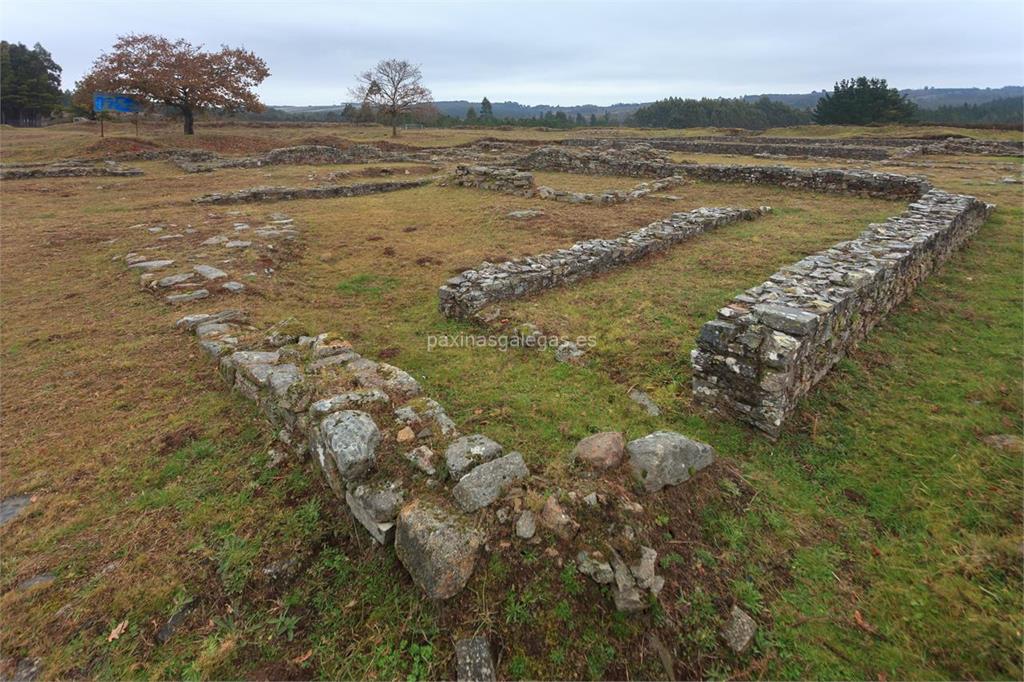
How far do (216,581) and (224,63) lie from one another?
4661 cm

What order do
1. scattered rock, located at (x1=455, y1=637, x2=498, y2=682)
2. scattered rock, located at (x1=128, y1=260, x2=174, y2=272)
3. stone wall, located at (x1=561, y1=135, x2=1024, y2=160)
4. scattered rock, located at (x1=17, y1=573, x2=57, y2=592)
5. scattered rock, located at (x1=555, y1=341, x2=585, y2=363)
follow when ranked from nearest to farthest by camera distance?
scattered rock, located at (x1=455, y1=637, x2=498, y2=682) → scattered rock, located at (x1=17, y1=573, x2=57, y2=592) → scattered rock, located at (x1=555, y1=341, x2=585, y2=363) → scattered rock, located at (x1=128, y1=260, x2=174, y2=272) → stone wall, located at (x1=561, y1=135, x2=1024, y2=160)

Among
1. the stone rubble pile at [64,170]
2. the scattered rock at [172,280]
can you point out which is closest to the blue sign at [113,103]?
the stone rubble pile at [64,170]

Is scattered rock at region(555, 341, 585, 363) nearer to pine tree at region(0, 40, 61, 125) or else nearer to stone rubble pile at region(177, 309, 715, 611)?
stone rubble pile at region(177, 309, 715, 611)

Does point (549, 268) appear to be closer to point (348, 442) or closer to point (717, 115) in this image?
point (348, 442)

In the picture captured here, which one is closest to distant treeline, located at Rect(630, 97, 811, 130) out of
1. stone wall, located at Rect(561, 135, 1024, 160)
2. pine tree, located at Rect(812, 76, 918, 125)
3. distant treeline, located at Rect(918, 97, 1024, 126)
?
distant treeline, located at Rect(918, 97, 1024, 126)

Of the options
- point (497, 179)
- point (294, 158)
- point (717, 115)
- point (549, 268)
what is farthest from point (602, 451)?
point (717, 115)

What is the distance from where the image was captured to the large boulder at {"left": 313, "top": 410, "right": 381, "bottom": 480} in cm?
374

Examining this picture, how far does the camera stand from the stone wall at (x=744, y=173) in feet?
54.7

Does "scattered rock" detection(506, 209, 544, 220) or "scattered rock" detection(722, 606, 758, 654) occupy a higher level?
"scattered rock" detection(506, 209, 544, 220)

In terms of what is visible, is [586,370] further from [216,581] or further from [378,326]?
[216,581]

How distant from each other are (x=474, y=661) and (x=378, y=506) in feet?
4.06

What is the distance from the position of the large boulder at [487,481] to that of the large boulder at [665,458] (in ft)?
3.29

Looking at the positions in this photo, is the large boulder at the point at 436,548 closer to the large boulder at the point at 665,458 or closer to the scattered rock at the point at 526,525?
the scattered rock at the point at 526,525

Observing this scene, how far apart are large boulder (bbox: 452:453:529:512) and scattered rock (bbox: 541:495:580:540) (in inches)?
14.5
